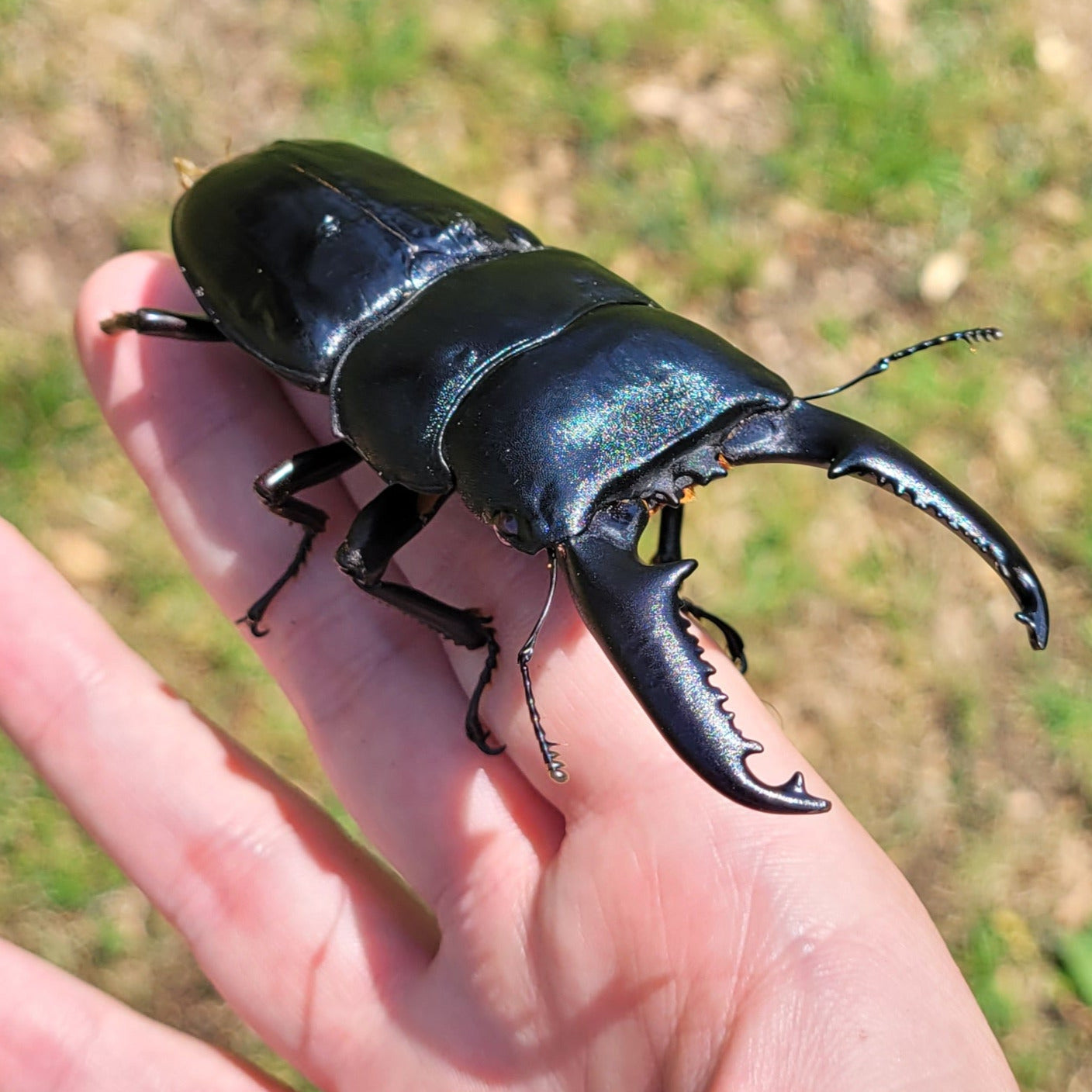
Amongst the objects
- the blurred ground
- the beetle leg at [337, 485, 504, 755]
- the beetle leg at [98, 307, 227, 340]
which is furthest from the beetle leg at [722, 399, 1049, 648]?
the blurred ground

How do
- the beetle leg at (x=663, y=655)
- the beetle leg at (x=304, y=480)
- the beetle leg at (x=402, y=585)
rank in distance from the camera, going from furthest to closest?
the beetle leg at (x=304, y=480) < the beetle leg at (x=402, y=585) < the beetle leg at (x=663, y=655)

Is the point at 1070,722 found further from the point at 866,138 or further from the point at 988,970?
the point at 866,138

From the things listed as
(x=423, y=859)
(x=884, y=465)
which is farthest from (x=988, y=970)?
(x=884, y=465)

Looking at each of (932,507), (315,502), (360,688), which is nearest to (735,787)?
(932,507)

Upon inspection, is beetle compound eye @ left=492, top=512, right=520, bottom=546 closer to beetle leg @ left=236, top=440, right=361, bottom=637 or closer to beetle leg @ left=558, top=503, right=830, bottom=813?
beetle leg @ left=558, top=503, right=830, bottom=813

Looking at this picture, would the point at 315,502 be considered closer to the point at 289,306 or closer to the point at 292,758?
the point at 289,306

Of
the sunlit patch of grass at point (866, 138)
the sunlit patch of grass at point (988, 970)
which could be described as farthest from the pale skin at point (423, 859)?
the sunlit patch of grass at point (866, 138)

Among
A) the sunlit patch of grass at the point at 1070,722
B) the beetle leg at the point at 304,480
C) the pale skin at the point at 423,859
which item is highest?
the beetle leg at the point at 304,480

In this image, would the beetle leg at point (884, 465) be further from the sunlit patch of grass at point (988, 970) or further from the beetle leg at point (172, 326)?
the sunlit patch of grass at point (988, 970)
